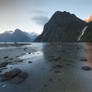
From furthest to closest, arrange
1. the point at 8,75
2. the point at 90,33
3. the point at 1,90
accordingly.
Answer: the point at 90,33
the point at 8,75
the point at 1,90

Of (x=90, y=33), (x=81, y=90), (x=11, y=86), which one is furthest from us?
(x=90, y=33)

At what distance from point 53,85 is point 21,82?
189 inches

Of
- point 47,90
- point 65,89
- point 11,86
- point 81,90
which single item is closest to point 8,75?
point 11,86

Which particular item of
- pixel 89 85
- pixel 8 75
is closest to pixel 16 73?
pixel 8 75

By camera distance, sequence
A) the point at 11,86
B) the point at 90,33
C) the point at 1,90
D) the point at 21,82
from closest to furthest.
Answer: the point at 1,90, the point at 11,86, the point at 21,82, the point at 90,33

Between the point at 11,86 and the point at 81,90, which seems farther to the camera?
the point at 11,86

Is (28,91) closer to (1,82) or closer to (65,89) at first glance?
(65,89)

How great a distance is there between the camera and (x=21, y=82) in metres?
12.1

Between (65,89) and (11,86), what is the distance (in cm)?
717

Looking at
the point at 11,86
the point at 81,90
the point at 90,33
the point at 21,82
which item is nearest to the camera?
the point at 81,90

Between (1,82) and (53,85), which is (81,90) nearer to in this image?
(53,85)

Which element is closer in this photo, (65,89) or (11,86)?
(65,89)

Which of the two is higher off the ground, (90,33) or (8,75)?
(90,33)

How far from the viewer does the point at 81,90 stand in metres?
9.57
